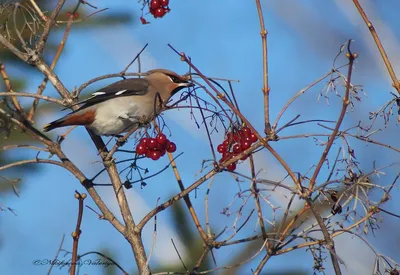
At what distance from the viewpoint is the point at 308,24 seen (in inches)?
332

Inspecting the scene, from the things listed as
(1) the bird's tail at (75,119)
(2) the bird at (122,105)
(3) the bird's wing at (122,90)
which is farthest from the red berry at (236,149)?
(3) the bird's wing at (122,90)

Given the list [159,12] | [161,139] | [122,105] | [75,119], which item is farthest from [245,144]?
[122,105]

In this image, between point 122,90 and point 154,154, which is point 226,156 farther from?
point 122,90

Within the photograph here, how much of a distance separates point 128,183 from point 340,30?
6.26 metres

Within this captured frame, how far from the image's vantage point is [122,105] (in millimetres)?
3715

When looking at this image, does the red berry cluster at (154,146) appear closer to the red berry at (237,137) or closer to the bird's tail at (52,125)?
the red berry at (237,137)

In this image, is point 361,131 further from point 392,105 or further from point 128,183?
point 128,183

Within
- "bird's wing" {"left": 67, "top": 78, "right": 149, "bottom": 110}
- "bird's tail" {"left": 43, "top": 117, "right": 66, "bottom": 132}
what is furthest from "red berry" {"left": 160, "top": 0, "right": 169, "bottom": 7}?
"bird's wing" {"left": 67, "top": 78, "right": 149, "bottom": 110}

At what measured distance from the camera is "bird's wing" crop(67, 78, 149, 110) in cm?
371

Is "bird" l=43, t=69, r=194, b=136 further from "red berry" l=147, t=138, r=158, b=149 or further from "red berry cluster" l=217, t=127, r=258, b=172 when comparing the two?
"red berry cluster" l=217, t=127, r=258, b=172

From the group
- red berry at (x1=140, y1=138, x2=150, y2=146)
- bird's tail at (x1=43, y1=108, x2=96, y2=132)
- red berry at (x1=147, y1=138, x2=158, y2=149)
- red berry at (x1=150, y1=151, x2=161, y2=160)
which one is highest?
bird's tail at (x1=43, y1=108, x2=96, y2=132)

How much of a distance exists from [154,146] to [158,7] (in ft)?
2.18

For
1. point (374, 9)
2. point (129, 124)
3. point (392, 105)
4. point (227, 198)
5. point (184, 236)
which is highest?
point (374, 9)

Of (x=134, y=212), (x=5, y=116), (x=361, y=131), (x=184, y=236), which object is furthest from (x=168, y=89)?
(x=134, y=212)
